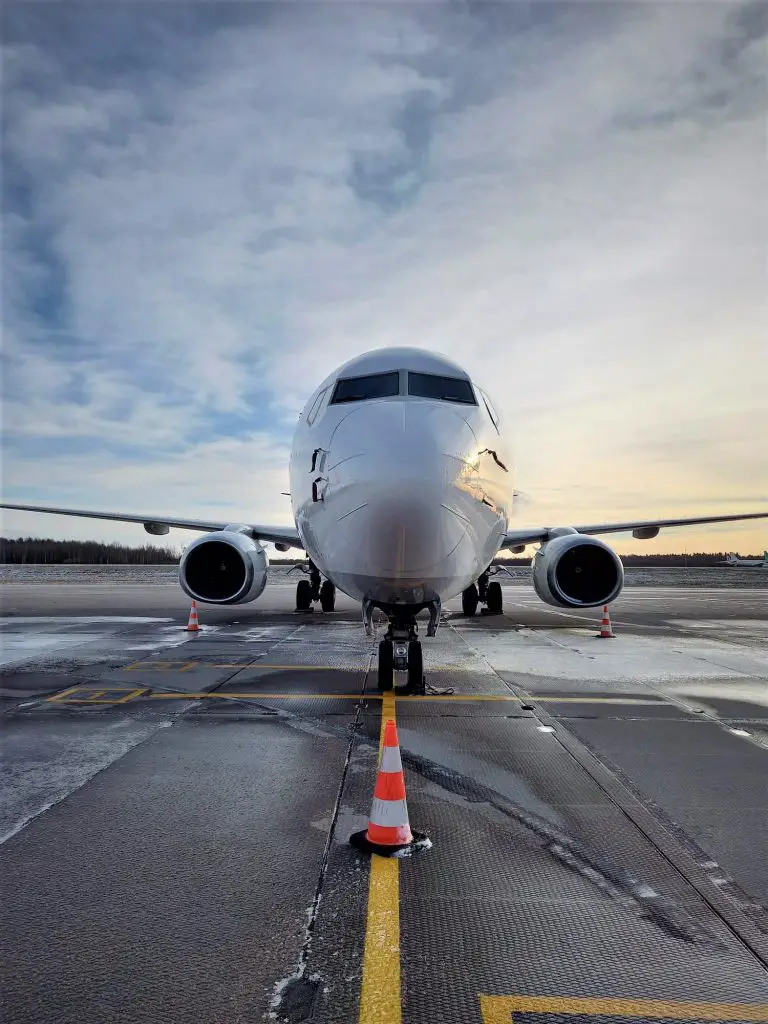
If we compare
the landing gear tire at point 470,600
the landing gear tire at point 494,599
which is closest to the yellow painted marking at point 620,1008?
the landing gear tire at point 470,600

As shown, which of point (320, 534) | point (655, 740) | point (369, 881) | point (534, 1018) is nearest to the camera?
point (534, 1018)

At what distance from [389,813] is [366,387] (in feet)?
13.0

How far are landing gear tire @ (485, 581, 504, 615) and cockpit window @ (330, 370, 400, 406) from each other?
9.91 metres

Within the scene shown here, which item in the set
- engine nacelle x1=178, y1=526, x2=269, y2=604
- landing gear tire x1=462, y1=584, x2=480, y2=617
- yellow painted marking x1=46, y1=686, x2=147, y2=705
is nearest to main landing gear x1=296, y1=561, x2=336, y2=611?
landing gear tire x1=462, y1=584, x2=480, y2=617

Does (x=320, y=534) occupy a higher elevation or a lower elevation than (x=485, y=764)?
higher

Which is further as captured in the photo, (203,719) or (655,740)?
(203,719)

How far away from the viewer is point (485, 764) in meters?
4.25

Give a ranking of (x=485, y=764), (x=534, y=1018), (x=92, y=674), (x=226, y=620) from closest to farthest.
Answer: (x=534, y=1018), (x=485, y=764), (x=92, y=674), (x=226, y=620)

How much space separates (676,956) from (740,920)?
16.3 inches

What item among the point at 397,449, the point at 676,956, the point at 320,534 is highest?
the point at 397,449

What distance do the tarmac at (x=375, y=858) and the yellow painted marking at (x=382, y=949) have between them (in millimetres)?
11

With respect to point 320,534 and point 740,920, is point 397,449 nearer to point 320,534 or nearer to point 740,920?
point 320,534

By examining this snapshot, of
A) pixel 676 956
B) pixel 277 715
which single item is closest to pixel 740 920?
pixel 676 956

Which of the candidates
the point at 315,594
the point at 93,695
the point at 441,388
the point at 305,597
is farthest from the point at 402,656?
the point at 305,597
